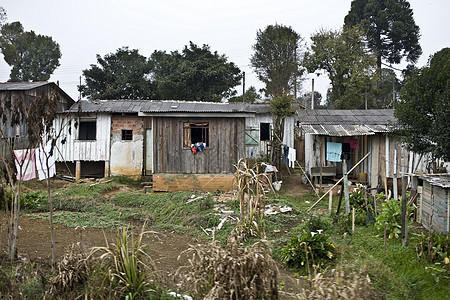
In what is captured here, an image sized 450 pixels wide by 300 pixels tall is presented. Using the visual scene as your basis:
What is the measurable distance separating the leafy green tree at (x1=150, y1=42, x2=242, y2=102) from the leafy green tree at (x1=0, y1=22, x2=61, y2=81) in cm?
1415

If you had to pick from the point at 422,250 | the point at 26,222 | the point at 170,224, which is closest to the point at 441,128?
the point at 422,250

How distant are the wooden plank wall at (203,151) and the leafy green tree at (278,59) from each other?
16049 millimetres

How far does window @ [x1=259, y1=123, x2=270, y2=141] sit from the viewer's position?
53.6 ft

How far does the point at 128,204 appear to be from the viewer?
34.6 ft

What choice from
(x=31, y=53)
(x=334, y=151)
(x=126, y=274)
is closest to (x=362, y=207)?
(x=334, y=151)

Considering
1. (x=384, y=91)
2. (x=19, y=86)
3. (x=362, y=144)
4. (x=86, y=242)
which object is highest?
(x=384, y=91)

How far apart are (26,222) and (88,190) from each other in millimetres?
3347

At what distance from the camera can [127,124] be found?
15070mm

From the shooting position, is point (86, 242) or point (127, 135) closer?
point (86, 242)

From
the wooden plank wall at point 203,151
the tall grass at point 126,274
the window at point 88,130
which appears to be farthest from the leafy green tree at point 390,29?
the tall grass at point 126,274

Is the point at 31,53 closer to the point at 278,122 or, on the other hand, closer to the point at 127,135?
the point at 127,135

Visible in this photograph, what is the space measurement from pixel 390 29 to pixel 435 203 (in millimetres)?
26030

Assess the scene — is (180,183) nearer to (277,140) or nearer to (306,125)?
(277,140)

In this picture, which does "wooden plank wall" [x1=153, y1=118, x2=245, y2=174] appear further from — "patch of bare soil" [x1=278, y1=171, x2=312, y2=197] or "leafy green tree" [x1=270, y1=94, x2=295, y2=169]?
"patch of bare soil" [x1=278, y1=171, x2=312, y2=197]
